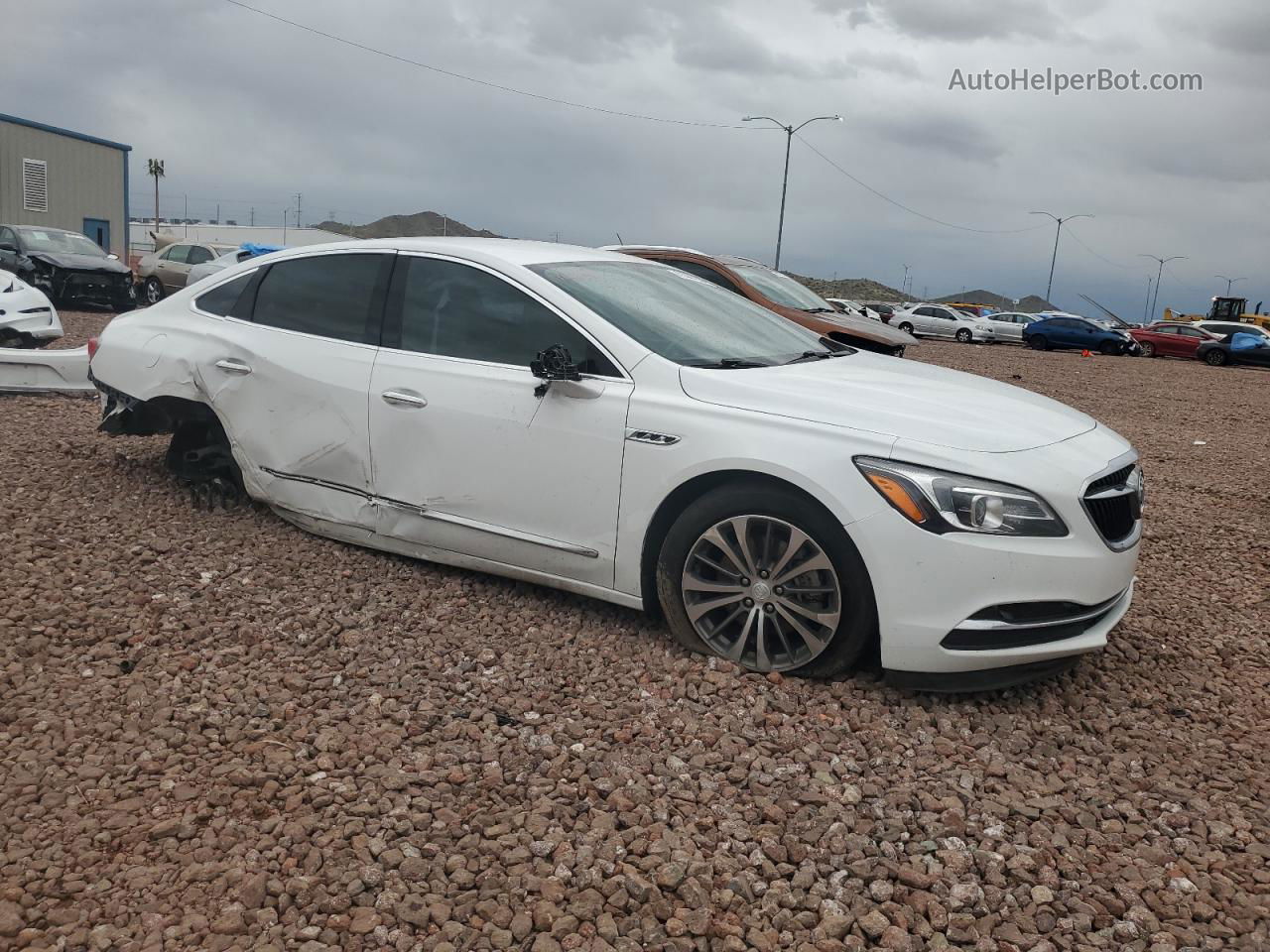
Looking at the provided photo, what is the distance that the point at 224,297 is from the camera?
17.2 feet

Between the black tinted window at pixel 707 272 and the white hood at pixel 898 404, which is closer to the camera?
the white hood at pixel 898 404

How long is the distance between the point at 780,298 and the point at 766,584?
770 centimetres

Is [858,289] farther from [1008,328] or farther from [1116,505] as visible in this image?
[1116,505]

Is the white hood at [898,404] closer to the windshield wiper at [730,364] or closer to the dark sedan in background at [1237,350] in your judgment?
the windshield wiper at [730,364]

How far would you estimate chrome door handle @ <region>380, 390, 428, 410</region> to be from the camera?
4375mm

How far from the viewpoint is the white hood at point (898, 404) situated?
11.6ft

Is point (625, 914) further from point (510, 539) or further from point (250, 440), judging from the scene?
point (250, 440)

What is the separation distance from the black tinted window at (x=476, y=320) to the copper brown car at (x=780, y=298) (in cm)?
581

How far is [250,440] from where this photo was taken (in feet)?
16.3

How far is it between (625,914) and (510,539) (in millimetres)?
1937

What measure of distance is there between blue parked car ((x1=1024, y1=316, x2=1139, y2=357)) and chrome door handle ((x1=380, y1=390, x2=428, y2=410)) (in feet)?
114

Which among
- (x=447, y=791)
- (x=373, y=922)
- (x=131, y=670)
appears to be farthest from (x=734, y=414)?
(x=131, y=670)

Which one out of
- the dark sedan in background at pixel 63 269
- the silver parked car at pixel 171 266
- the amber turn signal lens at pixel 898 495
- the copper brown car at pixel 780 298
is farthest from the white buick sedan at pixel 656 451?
the silver parked car at pixel 171 266

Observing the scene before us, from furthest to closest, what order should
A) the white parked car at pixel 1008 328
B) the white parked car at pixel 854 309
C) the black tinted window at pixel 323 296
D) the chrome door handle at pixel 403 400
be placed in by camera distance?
the white parked car at pixel 1008 328, the white parked car at pixel 854 309, the black tinted window at pixel 323 296, the chrome door handle at pixel 403 400
